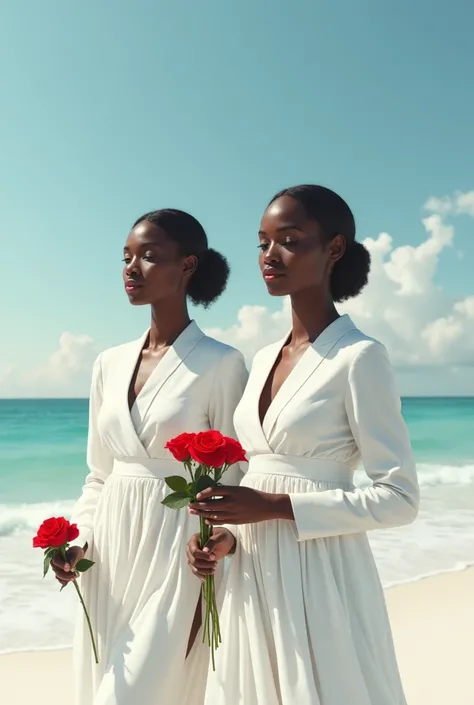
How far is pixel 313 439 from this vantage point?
2.27 meters

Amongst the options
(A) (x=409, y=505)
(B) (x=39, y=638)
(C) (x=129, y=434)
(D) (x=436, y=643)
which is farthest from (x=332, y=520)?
(B) (x=39, y=638)

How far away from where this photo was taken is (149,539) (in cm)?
268

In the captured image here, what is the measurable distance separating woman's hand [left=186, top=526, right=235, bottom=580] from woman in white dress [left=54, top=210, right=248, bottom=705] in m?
0.36

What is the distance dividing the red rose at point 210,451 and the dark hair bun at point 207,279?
3.81ft

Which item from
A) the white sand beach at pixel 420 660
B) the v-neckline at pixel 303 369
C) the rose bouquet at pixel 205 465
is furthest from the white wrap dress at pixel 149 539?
the white sand beach at pixel 420 660

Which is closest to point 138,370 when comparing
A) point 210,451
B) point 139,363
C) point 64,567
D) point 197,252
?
point 139,363

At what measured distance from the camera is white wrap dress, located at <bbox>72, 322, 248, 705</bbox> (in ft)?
8.27

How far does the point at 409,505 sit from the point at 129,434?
3.66 ft

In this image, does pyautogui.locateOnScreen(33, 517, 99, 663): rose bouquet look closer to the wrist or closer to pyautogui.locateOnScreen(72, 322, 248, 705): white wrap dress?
pyautogui.locateOnScreen(72, 322, 248, 705): white wrap dress

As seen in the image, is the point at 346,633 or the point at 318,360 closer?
the point at 346,633

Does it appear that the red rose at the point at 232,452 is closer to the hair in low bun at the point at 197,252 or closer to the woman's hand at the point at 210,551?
the woman's hand at the point at 210,551

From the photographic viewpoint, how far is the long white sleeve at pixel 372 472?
2148 mm

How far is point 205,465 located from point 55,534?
2.40 feet

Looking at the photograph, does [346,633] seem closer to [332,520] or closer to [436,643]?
[332,520]
